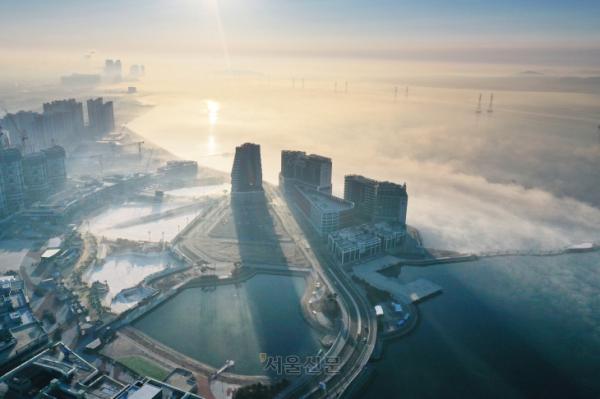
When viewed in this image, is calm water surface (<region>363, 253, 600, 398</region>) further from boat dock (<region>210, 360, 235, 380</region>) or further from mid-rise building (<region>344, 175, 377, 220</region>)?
mid-rise building (<region>344, 175, 377, 220</region>)

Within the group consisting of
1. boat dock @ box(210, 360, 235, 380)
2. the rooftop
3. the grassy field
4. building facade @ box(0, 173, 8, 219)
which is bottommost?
boat dock @ box(210, 360, 235, 380)

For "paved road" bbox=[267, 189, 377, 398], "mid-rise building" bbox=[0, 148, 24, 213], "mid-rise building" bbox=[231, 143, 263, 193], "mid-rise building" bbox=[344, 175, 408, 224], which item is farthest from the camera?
"mid-rise building" bbox=[231, 143, 263, 193]

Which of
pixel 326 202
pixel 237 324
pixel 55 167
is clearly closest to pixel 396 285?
pixel 237 324

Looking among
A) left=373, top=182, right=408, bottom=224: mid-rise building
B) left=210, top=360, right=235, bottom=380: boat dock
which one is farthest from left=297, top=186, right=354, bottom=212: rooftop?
left=210, top=360, right=235, bottom=380: boat dock

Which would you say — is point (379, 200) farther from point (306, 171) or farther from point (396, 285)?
point (396, 285)

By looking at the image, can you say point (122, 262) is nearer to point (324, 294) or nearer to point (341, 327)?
point (324, 294)

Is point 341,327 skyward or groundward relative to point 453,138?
groundward

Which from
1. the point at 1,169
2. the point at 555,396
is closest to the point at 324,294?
the point at 555,396

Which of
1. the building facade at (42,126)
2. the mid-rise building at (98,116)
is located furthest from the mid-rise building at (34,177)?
the mid-rise building at (98,116)

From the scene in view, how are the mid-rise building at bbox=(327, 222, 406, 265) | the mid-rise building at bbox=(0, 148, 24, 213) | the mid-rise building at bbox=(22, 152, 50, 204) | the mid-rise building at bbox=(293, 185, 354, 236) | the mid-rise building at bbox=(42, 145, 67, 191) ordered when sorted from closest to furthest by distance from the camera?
the mid-rise building at bbox=(327, 222, 406, 265) → the mid-rise building at bbox=(293, 185, 354, 236) → the mid-rise building at bbox=(0, 148, 24, 213) → the mid-rise building at bbox=(22, 152, 50, 204) → the mid-rise building at bbox=(42, 145, 67, 191)
